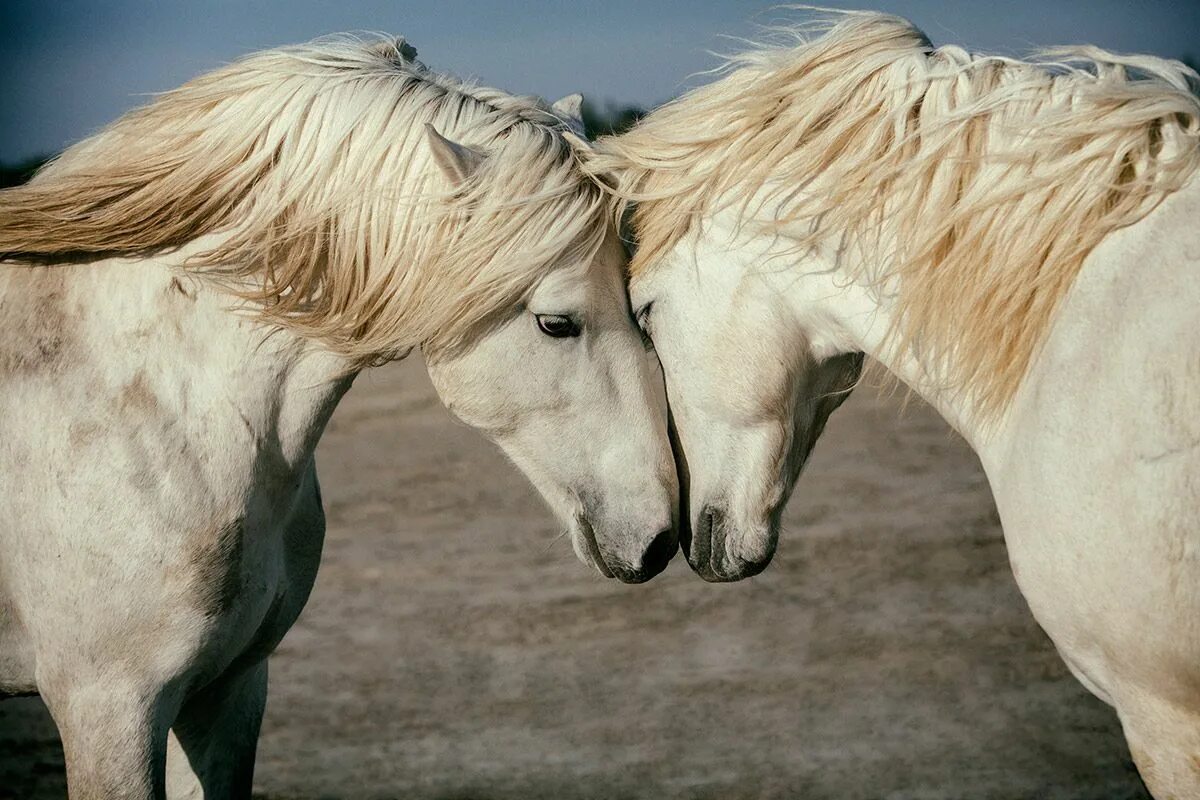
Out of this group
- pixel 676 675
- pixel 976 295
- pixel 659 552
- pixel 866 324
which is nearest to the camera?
pixel 976 295

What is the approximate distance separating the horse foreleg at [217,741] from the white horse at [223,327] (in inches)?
9.7

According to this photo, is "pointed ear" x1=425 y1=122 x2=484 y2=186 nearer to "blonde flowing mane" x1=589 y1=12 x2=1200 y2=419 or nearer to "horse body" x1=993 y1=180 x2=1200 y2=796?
"blonde flowing mane" x1=589 y1=12 x2=1200 y2=419

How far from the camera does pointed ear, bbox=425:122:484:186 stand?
→ 1.91 metres

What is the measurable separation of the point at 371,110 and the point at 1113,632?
60.5 inches

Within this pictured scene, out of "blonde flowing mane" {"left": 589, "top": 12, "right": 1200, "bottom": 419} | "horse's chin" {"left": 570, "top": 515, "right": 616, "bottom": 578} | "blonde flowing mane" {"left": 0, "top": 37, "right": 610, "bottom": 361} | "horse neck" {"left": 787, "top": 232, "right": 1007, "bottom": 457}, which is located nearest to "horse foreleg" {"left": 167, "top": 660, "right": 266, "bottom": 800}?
"horse's chin" {"left": 570, "top": 515, "right": 616, "bottom": 578}

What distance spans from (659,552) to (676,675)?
1.89 meters

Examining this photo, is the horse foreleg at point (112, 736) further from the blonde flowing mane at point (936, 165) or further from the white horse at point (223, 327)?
the blonde flowing mane at point (936, 165)

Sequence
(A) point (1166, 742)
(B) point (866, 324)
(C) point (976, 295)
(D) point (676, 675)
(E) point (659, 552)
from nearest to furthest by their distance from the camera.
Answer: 1. (A) point (1166, 742)
2. (C) point (976, 295)
3. (B) point (866, 324)
4. (E) point (659, 552)
5. (D) point (676, 675)

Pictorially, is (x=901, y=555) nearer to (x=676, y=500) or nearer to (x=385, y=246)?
(x=676, y=500)

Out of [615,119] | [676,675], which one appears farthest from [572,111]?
[676,675]

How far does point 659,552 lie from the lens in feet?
7.50

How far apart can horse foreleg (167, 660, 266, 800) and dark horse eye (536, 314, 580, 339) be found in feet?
3.18

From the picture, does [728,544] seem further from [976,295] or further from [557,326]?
[976,295]

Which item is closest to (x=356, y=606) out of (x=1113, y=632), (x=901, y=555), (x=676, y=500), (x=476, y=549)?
(x=476, y=549)
